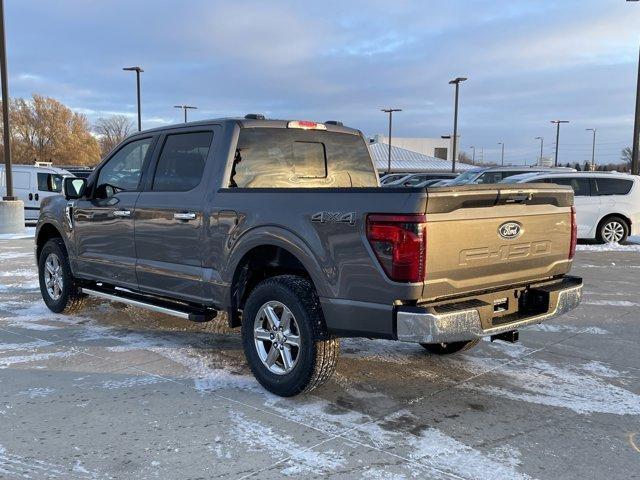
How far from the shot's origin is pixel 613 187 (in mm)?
13672

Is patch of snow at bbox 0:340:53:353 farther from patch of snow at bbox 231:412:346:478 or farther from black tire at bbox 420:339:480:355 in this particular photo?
black tire at bbox 420:339:480:355

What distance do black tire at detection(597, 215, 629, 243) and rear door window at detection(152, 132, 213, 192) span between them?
1154 cm

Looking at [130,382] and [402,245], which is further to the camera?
[130,382]

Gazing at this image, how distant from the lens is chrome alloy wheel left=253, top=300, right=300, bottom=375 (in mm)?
4129

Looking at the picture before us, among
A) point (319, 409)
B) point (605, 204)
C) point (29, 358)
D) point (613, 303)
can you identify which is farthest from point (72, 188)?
point (605, 204)

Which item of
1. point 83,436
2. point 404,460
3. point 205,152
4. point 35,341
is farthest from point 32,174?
point 404,460

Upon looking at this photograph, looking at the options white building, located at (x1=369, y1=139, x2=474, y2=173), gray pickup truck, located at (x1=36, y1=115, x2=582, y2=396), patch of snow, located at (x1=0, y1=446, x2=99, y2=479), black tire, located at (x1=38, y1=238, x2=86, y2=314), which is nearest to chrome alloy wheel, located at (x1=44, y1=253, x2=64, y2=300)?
black tire, located at (x1=38, y1=238, x2=86, y2=314)

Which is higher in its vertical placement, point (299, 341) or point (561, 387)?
point (299, 341)

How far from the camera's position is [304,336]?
3.94 metres

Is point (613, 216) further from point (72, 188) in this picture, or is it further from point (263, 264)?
point (72, 188)

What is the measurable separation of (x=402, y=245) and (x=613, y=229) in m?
12.1

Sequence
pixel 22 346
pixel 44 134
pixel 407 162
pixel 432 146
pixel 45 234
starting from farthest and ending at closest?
pixel 432 146 → pixel 44 134 → pixel 407 162 → pixel 45 234 → pixel 22 346

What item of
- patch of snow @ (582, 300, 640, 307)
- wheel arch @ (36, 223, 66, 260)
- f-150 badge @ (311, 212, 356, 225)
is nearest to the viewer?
f-150 badge @ (311, 212, 356, 225)

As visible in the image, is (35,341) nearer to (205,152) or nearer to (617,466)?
(205,152)
